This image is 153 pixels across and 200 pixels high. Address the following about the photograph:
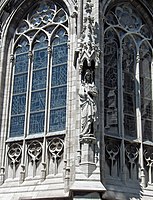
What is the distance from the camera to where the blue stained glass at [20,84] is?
48.7 feet

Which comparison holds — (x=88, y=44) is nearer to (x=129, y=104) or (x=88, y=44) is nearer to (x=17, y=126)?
(x=129, y=104)

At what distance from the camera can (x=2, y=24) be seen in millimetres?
15852

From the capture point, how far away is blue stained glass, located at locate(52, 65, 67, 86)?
46.4 feet

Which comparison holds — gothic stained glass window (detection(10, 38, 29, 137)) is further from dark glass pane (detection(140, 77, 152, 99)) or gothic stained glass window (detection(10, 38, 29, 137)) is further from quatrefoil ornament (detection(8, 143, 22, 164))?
dark glass pane (detection(140, 77, 152, 99))

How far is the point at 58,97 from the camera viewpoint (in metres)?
14.0

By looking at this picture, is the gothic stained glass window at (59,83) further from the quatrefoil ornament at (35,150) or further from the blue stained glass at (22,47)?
the blue stained glass at (22,47)

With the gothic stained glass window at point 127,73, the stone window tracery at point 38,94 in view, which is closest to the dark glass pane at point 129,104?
the gothic stained glass window at point 127,73

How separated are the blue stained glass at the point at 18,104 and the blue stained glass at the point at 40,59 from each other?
1233mm

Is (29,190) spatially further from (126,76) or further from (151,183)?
(126,76)

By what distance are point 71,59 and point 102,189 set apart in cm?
491

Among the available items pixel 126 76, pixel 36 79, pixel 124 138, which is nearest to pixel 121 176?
pixel 124 138

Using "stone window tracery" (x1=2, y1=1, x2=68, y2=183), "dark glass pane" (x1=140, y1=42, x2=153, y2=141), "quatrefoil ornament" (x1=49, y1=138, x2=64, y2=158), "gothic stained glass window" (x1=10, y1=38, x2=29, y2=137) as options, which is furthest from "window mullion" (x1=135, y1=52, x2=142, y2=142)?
"gothic stained glass window" (x1=10, y1=38, x2=29, y2=137)

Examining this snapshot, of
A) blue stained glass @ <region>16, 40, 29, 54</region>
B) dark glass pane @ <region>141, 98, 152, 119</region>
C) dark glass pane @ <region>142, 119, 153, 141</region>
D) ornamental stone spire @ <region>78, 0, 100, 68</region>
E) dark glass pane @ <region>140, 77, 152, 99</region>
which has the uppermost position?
blue stained glass @ <region>16, 40, 29, 54</region>

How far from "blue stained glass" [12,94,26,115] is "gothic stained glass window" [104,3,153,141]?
3.00 m
